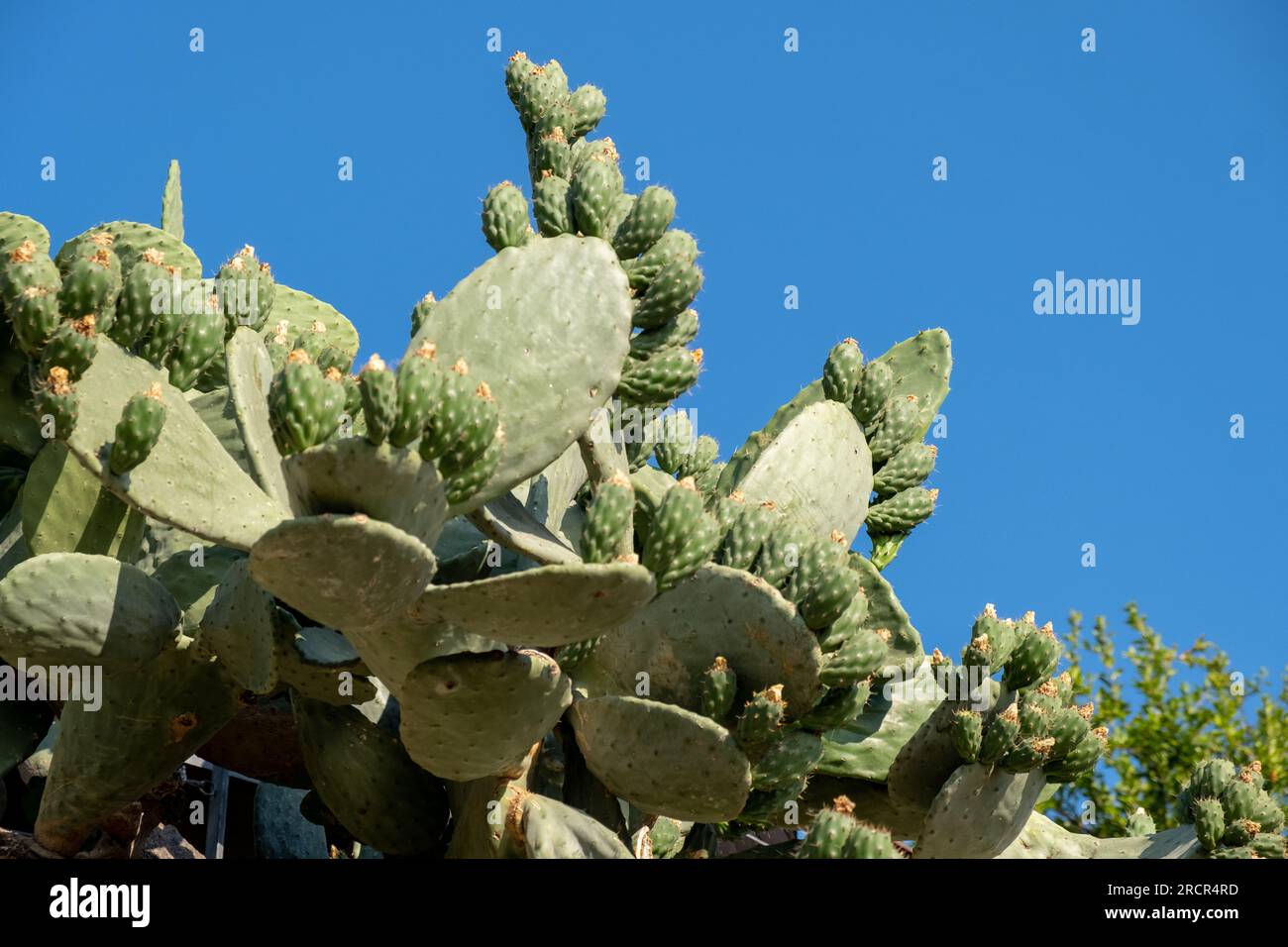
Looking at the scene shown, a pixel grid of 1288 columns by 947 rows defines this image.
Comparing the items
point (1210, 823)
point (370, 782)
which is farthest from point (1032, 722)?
point (370, 782)

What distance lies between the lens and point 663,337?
4410mm

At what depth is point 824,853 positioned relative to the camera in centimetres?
366

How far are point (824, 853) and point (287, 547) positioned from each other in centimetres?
132

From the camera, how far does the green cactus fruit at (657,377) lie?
4344 millimetres

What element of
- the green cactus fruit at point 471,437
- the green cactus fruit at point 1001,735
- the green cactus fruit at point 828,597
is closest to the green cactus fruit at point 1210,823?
the green cactus fruit at point 1001,735

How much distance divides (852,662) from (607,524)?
92 centimetres

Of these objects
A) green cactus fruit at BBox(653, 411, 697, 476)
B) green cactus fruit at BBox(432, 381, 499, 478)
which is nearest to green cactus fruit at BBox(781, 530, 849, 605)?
green cactus fruit at BBox(432, 381, 499, 478)

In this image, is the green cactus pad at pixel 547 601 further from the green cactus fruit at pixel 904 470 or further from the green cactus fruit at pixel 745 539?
the green cactus fruit at pixel 904 470

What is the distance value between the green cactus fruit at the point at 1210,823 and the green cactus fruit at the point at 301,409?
3005 millimetres

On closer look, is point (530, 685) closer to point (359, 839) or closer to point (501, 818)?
point (501, 818)

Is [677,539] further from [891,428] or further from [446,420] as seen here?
[891,428]

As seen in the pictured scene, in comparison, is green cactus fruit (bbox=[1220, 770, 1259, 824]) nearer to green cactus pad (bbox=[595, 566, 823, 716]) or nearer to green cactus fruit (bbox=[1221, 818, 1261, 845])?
green cactus fruit (bbox=[1221, 818, 1261, 845])

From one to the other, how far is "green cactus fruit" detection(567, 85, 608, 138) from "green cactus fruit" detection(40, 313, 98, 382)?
1631mm

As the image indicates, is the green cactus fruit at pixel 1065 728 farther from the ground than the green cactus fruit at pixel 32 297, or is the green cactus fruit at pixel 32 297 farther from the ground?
the green cactus fruit at pixel 32 297
